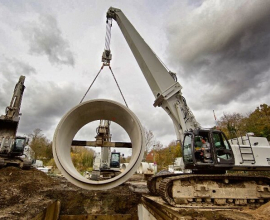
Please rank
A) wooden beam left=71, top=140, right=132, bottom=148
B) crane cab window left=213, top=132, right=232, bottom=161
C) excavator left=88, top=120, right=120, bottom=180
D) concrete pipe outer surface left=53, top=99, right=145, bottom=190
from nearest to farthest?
crane cab window left=213, top=132, right=232, bottom=161, concrete pipe outer surface left=53, top=99, right=145, bottom=190, wooden beam left=71, top=140, right=132, bottom=148, excavator left=88, top=120, right=120, bottom=180

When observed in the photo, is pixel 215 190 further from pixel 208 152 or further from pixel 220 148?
pixel 220 148

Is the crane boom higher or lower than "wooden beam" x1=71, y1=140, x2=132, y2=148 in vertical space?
higher

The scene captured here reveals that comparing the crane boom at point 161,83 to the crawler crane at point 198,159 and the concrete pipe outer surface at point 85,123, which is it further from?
the concrete pipe outer surface at point 85,123

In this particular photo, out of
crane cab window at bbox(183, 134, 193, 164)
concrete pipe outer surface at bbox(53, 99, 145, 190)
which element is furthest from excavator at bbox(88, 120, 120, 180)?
crane cab window at bbox(183, 134, 193, 164)

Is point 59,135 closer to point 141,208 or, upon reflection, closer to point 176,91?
point 141,208

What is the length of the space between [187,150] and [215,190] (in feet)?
3.65

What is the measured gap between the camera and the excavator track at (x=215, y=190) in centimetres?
330

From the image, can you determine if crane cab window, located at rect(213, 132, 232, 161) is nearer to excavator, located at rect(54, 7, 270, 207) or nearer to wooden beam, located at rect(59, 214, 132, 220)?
excavator, located at rect(54, 7, 270, 207)

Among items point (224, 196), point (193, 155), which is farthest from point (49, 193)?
point (224, 196)

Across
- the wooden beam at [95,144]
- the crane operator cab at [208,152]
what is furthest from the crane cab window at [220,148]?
the wooden beam at [95,144]

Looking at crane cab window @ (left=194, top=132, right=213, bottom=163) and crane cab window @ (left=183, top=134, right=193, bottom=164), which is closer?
crane cab window @ (left=194, top=132, right=213, bottom=163)

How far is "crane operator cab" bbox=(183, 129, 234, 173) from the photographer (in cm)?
388

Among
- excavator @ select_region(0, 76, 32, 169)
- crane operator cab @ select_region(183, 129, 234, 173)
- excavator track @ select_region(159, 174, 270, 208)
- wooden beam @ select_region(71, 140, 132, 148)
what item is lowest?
excavator track @ select_region(159, 174, 270, 208)

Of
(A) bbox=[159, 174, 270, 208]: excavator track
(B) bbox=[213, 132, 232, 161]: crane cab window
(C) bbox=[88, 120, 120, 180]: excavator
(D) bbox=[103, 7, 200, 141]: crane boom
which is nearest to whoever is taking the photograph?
(A) bbox=[159, 174, 270, 208]: excavator track
